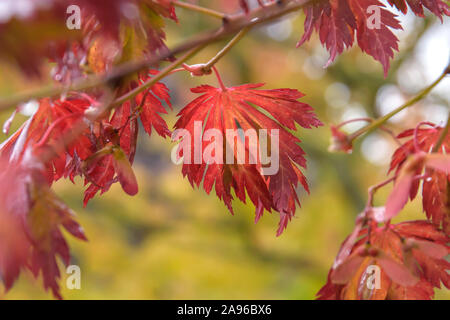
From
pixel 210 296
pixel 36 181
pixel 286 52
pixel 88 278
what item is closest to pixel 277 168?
pixel 36 181

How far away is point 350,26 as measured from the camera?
0.64 metres

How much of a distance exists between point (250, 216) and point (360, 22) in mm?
2162

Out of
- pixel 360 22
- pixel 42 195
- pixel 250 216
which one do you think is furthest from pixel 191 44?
pixel 250 216

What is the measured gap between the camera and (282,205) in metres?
0.63

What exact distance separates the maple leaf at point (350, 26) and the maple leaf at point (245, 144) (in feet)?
0.30

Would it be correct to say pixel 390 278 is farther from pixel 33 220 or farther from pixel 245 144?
pixel 33 220

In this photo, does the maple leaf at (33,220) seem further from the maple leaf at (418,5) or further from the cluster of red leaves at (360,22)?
the maple leaf at (418,5)

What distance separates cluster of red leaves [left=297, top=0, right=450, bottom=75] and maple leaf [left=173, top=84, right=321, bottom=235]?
0.30 feet

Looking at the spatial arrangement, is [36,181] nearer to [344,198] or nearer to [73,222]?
[73,222]

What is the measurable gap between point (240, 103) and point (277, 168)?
0.14m

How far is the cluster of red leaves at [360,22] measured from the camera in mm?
643
